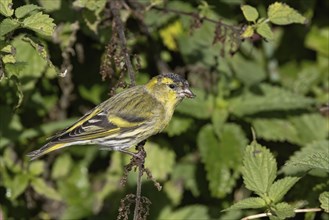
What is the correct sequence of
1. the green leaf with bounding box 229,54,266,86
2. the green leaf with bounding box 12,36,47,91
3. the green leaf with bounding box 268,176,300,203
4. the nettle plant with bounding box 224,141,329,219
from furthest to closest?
the green leaf with bounding box 229,54,266,86, the green leaf with bounding box 12,36,47,91, the green leaf with bounding box 268,176,300,203, the nettle plant with bounding box 224,141,329,219

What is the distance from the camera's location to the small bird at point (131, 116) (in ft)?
12.0

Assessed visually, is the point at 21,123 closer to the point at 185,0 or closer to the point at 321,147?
the point at 185,0

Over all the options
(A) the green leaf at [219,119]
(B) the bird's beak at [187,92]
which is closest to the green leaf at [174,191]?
(A) the green leaf at [219,119]

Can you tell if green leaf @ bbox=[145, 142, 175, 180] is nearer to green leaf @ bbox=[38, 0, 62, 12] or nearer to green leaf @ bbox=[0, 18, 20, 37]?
green leaf @ bbox=[38, 0, 62, 12]

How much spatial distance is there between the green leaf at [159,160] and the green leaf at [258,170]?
1.53 m

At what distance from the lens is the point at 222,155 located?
4430 mm

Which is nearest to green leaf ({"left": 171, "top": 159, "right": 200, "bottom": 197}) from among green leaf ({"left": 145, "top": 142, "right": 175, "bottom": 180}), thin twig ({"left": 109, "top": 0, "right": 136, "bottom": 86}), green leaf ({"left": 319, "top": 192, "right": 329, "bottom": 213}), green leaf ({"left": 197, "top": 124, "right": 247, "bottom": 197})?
green leaf ({"left": 145, "top": 142, "right": 175, "bottom": 180})

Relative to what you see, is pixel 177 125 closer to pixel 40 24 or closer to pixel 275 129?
pixel 275 129

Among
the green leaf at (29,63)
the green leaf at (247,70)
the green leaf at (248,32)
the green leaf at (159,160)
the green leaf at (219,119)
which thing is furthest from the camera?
the green leaf at (247,70)

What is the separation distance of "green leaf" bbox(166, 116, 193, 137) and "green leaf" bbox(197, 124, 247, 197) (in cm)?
11

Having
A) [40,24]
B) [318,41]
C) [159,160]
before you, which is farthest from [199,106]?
[40,24]

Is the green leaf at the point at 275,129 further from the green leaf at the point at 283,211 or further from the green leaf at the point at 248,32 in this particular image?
the green leaf at the point at 283,211

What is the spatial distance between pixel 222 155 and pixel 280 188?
4.08 ft

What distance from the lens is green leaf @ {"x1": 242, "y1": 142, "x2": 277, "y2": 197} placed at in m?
3.22
